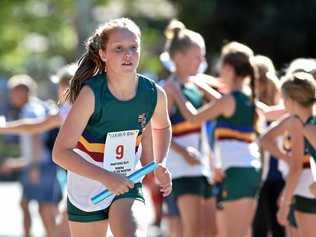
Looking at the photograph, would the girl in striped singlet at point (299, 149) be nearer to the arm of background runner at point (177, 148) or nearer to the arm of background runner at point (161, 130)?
the arm of background runner at point (161, 130)

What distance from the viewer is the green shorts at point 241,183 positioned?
938 centimetres

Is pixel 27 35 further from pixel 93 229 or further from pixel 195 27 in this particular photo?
pixel 93 229

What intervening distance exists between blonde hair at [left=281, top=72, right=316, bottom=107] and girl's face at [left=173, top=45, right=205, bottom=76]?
5.71 ft

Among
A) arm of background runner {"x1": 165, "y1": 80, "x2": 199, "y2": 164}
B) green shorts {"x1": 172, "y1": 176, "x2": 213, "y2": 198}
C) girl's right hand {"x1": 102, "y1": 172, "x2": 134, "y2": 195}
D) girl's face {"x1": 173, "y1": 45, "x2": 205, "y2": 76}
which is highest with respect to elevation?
girl's face {"x1": 173, "y1": 45, "x2": 205, "y2": 76}

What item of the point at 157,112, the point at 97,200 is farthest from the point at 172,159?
the point at 97,200

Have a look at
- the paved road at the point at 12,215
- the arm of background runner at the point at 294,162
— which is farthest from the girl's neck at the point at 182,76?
the paved road at the point at 12,215

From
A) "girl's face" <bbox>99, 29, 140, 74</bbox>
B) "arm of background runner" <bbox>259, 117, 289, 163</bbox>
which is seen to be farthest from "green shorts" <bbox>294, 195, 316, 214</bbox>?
"girl's face" <bbox>99, 29, 140, 74</bbox>

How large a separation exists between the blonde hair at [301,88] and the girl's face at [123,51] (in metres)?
1.56

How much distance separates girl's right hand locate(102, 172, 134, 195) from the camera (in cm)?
648

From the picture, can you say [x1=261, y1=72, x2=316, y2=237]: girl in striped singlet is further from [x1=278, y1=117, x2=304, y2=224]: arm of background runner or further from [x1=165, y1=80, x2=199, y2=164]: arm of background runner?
[x1=165, y1=80, x2=199, y2=164]: arm of background runner

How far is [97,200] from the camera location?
21.6ft

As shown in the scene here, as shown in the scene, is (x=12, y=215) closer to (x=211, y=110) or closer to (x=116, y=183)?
(x=211, y=110)

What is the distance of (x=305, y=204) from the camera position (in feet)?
27.1

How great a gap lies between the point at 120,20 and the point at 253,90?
2687mm
